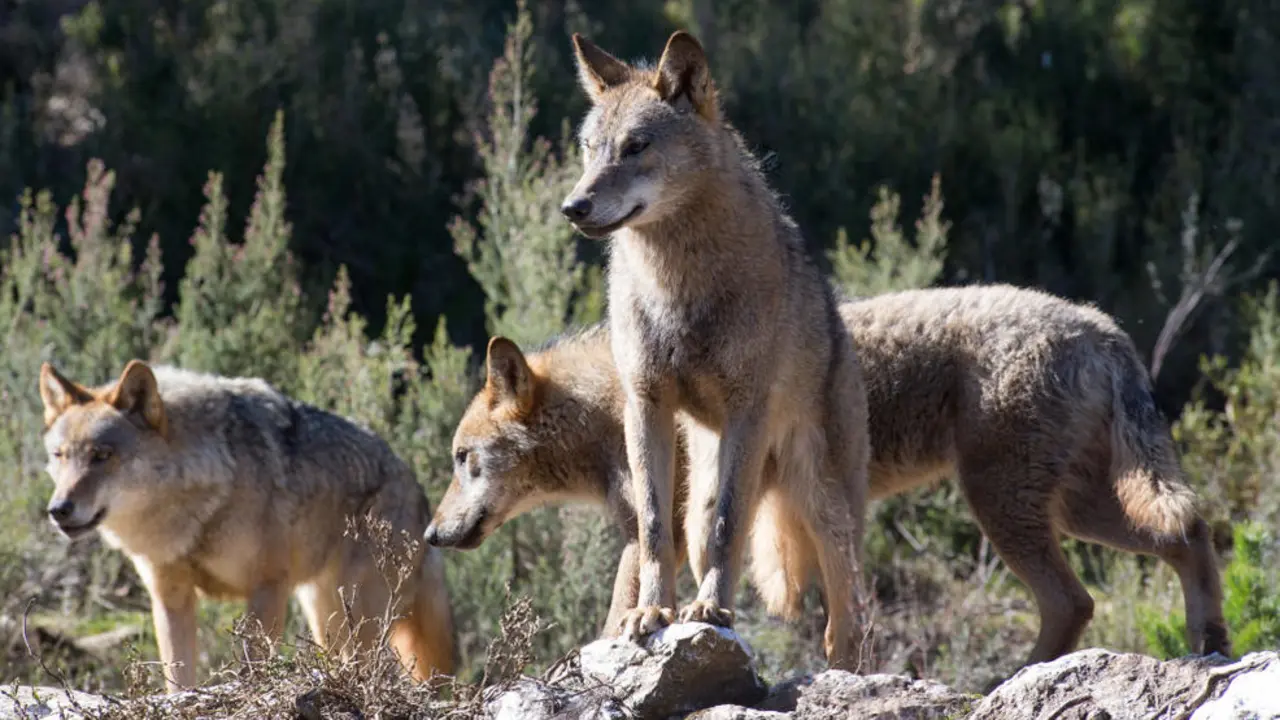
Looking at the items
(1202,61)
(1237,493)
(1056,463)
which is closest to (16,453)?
(1056,463)

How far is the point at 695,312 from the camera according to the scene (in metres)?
5.39

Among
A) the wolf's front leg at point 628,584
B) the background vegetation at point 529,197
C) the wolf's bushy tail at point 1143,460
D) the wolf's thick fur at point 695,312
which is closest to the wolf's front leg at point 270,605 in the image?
the wolf's front leg at point 628,584

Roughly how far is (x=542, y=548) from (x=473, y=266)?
5.28 ft

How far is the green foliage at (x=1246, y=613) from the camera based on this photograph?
6.28 metres

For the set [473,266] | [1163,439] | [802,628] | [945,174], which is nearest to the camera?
[1163,439]

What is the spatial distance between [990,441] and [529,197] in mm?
3310

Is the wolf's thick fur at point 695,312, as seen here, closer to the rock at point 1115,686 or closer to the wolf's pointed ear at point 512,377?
the wolf's pointed ear at point 512,377

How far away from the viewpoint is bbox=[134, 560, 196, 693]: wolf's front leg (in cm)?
704

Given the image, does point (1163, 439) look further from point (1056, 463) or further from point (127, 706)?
point (127, 706)

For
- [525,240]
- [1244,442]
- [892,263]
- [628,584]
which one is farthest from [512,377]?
[1244,442]

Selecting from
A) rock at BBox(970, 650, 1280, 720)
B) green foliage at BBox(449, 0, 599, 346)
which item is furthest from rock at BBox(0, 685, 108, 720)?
green foliage at BBox(449, 0, 599, 346)

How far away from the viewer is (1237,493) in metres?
9.84

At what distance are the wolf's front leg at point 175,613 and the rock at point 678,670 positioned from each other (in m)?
2.92

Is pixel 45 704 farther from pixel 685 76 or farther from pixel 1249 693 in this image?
pixel 1249 693
